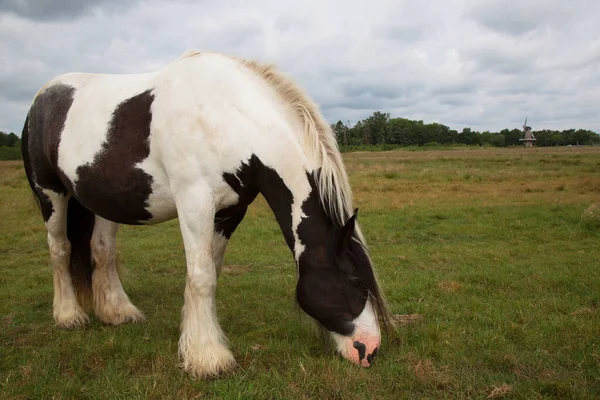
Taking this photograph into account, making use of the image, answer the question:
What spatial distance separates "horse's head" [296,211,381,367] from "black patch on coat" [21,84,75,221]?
2.84 m

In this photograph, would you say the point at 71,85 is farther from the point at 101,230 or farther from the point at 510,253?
the point at 510,253

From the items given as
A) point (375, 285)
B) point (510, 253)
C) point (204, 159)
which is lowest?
point (510, 253)

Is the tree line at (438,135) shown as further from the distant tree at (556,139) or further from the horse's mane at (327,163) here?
the horse's mane at (327,163)

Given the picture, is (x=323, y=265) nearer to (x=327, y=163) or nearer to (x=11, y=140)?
(x=327, y=163)

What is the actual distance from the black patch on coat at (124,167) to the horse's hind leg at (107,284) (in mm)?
1139

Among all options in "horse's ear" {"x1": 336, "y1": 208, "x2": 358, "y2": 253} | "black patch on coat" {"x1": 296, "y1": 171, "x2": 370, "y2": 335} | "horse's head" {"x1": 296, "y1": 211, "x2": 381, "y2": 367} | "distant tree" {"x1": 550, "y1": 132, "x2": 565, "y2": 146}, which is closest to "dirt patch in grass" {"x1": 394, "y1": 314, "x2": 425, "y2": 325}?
"horse's head" {"x1": 296, "y1": 211, "x2": 381, "y2": 367}

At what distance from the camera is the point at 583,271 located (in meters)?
6.77

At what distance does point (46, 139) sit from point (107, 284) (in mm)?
1743

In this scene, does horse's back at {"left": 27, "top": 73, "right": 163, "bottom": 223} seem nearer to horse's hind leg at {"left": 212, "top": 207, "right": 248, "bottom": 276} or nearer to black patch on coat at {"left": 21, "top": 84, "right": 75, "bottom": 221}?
black patch on coat at {"left": 21, "top": 84, "right": 75, "bottom": 221}

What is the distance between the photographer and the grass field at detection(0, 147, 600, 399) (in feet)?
11.4

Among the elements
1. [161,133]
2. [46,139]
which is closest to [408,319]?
[161,133]

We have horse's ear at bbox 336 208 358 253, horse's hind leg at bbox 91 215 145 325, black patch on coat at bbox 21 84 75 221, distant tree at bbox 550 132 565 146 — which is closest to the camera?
horse's ear at bbox 336 208 358 253

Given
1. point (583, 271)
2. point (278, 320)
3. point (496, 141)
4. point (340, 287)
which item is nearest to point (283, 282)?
point (278, 320)

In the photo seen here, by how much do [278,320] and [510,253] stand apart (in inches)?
208
